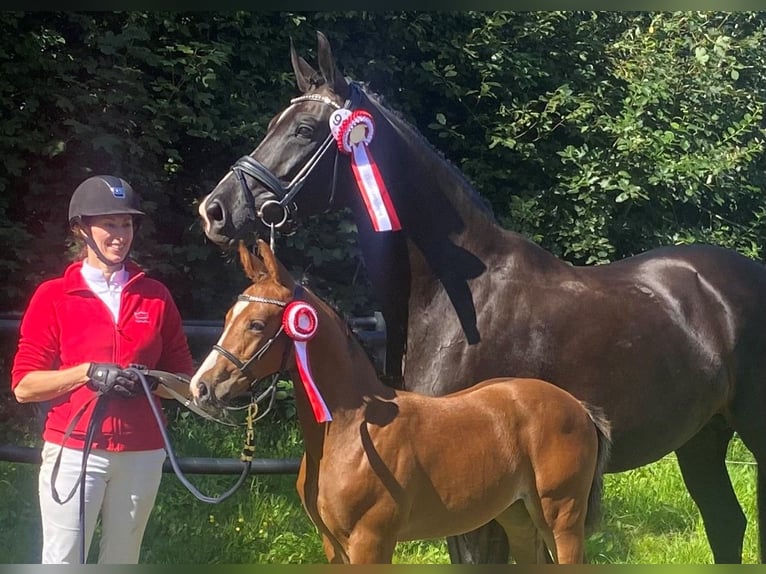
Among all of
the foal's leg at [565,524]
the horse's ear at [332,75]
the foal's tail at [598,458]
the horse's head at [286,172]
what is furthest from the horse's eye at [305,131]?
the foal's leg at [565,524]

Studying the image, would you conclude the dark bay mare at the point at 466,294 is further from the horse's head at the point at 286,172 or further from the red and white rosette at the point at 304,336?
the red and white rosette at the point at 304,336

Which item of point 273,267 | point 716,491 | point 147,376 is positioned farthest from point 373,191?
point 716,491

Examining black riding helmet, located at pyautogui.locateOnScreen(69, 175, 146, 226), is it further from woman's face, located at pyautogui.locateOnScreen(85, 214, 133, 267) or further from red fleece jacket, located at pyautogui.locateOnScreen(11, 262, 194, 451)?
red fleece jacket, located at pyautogui.locateOnScreen(11, 262, 194, 451)

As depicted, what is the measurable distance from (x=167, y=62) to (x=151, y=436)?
3.42m

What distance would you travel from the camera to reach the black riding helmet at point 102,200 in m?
2.83

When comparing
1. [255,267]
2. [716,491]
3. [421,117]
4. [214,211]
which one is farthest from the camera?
[421,117]

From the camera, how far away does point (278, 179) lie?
311 centimetres

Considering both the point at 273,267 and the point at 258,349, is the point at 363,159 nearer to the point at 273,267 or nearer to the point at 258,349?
the point at 273,267

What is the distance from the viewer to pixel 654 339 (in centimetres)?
340

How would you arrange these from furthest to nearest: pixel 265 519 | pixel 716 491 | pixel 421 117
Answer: pixel 421 117 → pixel 265 519 → pixel 716 491

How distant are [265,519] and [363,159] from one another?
2569 mm

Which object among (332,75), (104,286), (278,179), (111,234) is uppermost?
(332,75)

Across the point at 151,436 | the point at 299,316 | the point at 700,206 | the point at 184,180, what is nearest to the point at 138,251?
the point at 184,180

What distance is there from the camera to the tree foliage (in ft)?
18.5
